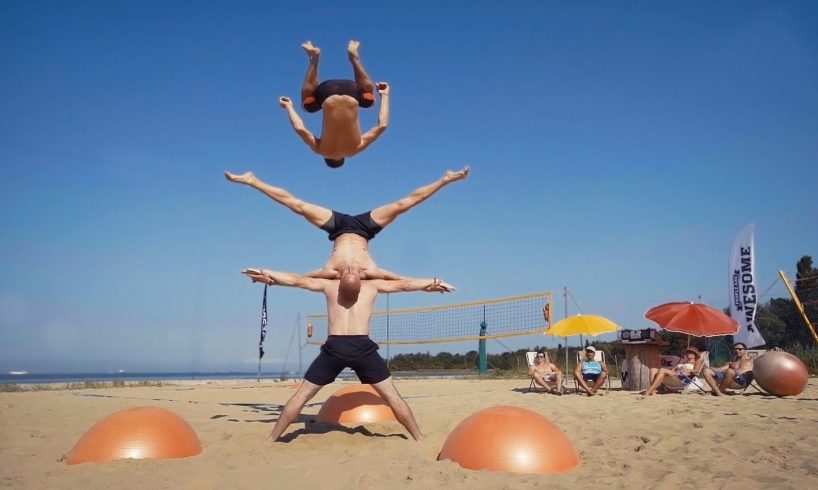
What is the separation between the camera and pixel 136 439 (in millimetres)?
4504

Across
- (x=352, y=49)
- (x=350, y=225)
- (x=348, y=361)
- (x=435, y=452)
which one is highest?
(x=352, y=49)

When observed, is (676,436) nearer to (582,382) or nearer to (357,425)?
(357,425)

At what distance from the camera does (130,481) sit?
3.89 meters

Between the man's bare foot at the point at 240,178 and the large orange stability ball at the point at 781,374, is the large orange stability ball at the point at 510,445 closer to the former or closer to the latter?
the man's bare foot at the point at 240,178

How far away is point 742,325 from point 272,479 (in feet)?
40.6

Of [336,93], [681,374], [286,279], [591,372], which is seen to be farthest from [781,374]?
[336,93]

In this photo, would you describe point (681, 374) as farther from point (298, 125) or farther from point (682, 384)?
point (298, 125)

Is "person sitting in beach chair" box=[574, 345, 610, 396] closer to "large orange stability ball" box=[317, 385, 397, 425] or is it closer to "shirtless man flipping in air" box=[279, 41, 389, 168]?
"large orange stability ball" box=[317, 385, 397, 425]

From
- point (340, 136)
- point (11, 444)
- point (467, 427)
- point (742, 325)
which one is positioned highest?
point (340, 136)

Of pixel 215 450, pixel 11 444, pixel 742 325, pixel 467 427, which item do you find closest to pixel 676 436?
pixel 467 427

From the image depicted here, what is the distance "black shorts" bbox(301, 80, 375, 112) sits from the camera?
599 centimetres

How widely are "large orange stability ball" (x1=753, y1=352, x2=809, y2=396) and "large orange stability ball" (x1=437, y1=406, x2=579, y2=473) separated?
6144 millimetres

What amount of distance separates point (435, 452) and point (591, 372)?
19.5 ft

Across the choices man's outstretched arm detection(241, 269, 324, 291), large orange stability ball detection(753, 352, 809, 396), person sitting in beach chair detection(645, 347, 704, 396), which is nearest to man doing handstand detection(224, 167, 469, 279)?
man's outstretched arm detection(241, 269, 324, 291)
